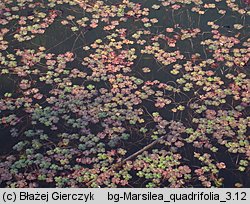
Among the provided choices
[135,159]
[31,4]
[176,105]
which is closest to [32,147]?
[135,159]

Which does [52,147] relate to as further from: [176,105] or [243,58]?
[243,58]

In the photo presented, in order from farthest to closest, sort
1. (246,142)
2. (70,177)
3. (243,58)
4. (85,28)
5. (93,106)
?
(85,28)
(243,58)
(93,106)
(246,142)
(70,177)

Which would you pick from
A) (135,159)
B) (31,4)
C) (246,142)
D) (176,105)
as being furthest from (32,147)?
(31,4)

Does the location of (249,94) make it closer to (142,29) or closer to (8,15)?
(142,29)

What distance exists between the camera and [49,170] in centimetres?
285

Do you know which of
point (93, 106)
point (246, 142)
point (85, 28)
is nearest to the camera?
point (246, 142)

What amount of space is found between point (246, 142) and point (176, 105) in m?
0.52

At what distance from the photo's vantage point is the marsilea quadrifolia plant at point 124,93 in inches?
113

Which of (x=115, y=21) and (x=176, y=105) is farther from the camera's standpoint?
(x=115, y=21)

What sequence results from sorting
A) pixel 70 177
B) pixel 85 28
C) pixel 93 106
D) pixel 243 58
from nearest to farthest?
1. pixel 70 177
2. pixel 93 106
3. pixel 243 58
4. pixel 85 28

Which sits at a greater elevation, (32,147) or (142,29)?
(142,29)

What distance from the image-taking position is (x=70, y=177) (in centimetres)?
281

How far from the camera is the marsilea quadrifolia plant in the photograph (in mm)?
2873

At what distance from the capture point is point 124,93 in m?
3.36
